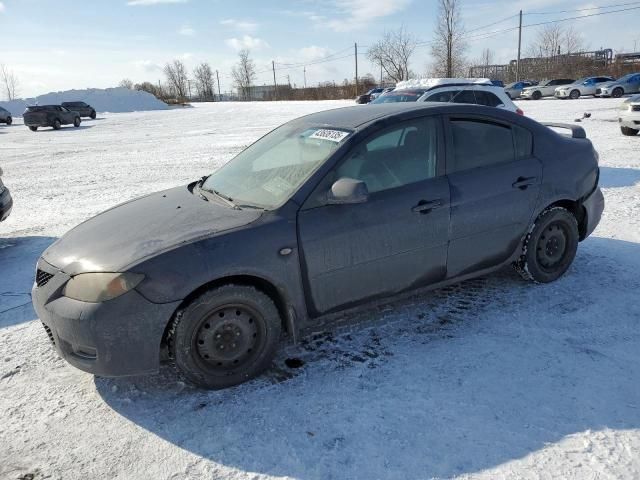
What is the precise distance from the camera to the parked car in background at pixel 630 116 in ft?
41.3

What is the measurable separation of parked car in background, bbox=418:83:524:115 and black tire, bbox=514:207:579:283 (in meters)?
6.36

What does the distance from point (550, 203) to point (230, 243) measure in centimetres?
275

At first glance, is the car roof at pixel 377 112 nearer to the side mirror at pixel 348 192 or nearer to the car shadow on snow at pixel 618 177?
the side mirror at pixel 348 192

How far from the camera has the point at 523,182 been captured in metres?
3.97

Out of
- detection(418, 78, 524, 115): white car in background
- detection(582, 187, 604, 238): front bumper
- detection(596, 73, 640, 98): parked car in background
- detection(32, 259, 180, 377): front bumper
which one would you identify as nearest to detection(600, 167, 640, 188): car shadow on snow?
detection(418, 78, 524, 115): white car in background

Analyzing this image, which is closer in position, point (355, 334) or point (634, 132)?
point (355, 334)

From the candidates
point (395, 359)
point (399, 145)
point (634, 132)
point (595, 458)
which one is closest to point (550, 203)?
point (399, 145)

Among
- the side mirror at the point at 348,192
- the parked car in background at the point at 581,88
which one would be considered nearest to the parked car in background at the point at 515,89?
the parked car in background at the point at 581,88

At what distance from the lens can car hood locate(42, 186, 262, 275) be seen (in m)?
2.89

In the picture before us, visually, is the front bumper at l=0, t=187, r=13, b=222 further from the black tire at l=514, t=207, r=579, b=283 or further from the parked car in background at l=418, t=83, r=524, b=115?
the parked car in background at l=418, t=83, r=524, b=115

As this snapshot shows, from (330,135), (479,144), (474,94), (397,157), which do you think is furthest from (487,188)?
(474,94)

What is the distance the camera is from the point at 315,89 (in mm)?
75125

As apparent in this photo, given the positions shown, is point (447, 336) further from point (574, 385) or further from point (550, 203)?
point (550, 203)

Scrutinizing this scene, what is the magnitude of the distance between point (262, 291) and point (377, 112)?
5.45ft
